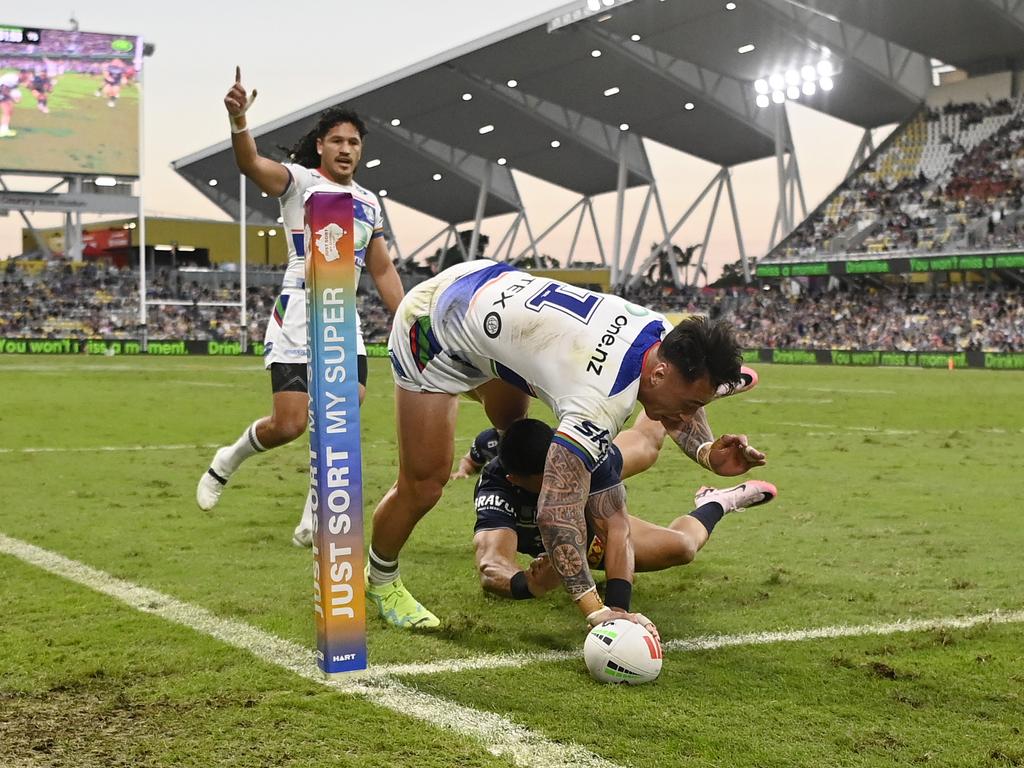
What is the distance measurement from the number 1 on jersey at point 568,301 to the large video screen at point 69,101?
5125 centimetres

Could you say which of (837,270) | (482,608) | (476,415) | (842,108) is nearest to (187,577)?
(482,608)

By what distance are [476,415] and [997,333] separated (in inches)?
1316

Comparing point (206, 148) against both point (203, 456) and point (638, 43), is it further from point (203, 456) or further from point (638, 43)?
point (203, 456)

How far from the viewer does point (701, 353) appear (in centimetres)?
421

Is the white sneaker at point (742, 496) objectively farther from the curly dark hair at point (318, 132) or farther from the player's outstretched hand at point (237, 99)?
the player's outstretched hand at point (237, 99)

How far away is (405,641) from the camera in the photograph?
15.6 feet

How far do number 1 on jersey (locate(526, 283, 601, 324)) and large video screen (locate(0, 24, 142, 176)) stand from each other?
2018 inches

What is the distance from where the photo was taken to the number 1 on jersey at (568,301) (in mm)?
4434

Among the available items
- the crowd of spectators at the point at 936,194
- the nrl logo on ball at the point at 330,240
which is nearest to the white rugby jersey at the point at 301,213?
the nrl logo on ball at the point at 330,240

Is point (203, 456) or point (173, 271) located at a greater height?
point (173, 271)

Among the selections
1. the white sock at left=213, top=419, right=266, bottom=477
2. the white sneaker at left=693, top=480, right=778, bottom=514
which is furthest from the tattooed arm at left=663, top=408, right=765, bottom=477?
the white sock at left=213, top=419, right=266, bottom=477

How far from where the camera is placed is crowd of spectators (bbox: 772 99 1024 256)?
4719 centimetres

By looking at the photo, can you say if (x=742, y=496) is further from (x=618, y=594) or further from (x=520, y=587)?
(x=618, y=594)

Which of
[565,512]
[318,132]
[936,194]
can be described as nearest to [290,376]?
[318,132]
